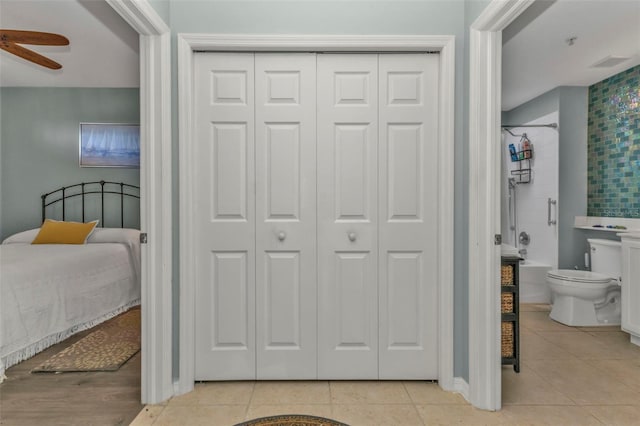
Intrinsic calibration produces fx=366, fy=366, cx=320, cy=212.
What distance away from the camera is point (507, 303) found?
222cm

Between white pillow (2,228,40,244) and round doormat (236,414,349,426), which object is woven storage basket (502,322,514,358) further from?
Result: white pillow (2,228,40,244)

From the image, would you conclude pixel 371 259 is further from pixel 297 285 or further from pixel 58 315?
pixel 58 315

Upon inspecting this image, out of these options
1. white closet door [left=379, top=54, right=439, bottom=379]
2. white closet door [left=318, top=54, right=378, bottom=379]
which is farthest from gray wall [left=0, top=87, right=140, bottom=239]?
white closet door [left=379, top=54, right=439, bottom=379]

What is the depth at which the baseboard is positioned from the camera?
6.74 feet

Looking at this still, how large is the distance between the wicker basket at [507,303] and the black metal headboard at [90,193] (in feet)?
13.4

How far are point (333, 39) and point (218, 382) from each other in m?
2.15

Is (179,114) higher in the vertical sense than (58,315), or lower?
higher

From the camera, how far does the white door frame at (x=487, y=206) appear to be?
6.36 feet

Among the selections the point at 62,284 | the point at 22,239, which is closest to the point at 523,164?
the point at 62,284

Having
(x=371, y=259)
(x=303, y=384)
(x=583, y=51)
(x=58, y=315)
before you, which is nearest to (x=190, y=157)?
(x=371, y=259)

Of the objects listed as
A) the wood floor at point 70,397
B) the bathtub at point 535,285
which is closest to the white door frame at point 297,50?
the wood floor at point 70,397

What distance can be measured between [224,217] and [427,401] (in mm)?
1560

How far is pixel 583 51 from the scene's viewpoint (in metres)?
3.16

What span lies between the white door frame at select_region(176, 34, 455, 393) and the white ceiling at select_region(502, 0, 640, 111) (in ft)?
3.38
